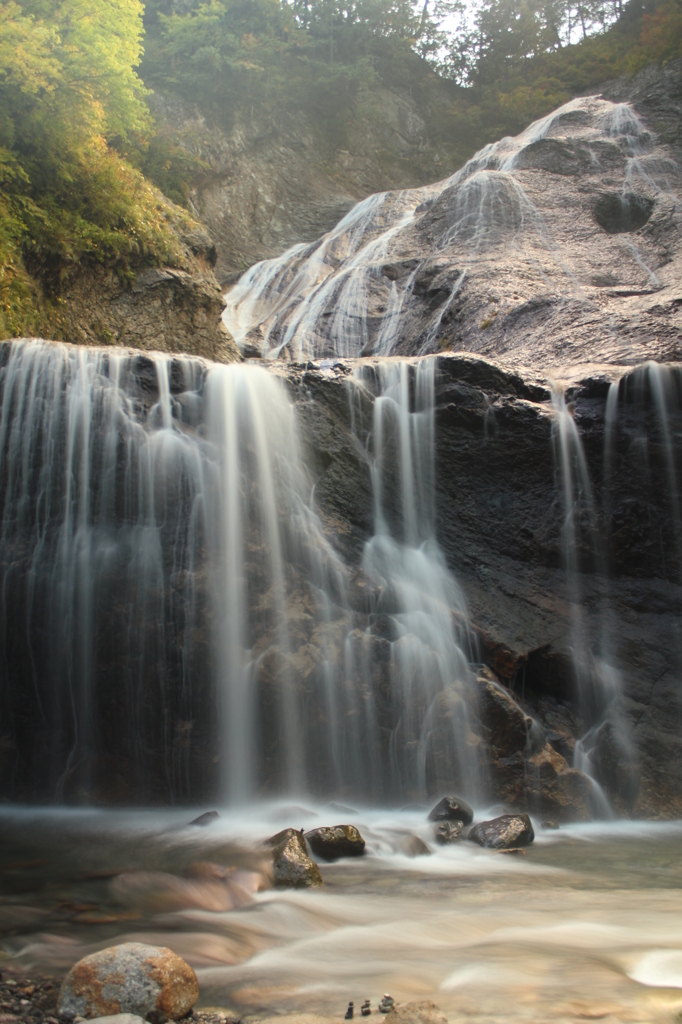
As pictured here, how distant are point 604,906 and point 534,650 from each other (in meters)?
3.49

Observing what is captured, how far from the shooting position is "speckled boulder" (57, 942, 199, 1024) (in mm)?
2762

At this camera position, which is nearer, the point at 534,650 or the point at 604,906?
the point at 604,906

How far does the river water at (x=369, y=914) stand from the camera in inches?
122

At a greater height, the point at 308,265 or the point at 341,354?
the point at 308,265

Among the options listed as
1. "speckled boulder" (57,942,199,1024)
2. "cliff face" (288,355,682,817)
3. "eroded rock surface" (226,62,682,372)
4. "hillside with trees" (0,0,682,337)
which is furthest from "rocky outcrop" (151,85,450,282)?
"speckled boulder" (57,942,199,1024)

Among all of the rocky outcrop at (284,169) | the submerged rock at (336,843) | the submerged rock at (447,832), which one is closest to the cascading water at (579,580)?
the submerged rock at (447,832)

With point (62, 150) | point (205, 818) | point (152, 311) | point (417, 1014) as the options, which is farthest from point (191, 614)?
point (62, 150)

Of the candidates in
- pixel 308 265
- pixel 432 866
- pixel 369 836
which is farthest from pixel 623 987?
pixel 308 265

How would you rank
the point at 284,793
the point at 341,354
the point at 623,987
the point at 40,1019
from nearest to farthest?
the point at 40,1019 < the point at 623,987 < the point at 284,793 < the point at 341,354

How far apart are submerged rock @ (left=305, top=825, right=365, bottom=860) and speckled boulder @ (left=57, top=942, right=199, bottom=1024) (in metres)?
2.46

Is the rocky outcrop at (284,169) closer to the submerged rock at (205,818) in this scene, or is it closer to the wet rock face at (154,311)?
the wet rock face at (154,311)

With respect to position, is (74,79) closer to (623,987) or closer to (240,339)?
(240,339)

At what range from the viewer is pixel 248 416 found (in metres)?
8.27

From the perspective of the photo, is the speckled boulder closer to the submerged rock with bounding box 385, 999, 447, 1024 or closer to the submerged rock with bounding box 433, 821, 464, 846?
the submerged rock with bounding box 385, 999, 447, 1024
